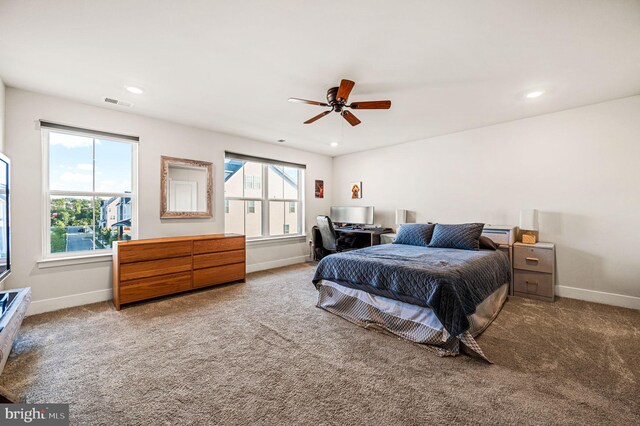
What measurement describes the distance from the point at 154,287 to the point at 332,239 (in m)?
2.76

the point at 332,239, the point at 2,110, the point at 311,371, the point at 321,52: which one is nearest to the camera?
the point at 311,371

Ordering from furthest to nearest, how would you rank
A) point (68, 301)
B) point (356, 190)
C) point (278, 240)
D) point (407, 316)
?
point (356, 190)
point (278, 240)
point (68, 301)
point (407, 316)

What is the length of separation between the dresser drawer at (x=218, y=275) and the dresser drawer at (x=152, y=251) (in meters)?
0.35

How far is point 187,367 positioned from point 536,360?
8.50 feet

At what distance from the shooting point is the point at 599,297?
3.25 metres

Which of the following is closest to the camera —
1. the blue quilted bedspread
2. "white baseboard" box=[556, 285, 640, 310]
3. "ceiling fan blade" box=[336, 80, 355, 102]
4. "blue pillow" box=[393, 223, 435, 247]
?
the blue quilted bedspread

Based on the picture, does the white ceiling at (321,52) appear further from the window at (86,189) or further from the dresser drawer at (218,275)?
the dresser drawer at (218,275)

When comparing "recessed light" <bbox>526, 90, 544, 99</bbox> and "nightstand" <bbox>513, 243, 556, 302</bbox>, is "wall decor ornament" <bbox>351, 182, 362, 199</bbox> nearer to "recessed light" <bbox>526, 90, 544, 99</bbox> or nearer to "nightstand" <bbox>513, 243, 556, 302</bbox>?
"nightstand" <bbox>513, 243, 556, 302</bbox>

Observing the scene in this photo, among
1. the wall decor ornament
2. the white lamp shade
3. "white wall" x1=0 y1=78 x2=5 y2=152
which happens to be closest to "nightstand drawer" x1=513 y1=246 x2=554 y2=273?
the white lamp shade

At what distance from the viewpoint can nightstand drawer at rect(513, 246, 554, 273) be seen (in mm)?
3273

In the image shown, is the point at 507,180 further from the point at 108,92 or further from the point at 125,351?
the point at 108,92

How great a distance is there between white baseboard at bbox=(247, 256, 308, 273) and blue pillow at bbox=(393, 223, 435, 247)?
2.30m

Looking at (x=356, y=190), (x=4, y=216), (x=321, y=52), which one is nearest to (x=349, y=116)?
(x=321, y=52)

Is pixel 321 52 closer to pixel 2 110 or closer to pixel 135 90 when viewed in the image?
pixel 135 90
